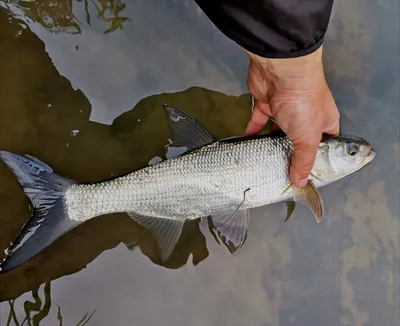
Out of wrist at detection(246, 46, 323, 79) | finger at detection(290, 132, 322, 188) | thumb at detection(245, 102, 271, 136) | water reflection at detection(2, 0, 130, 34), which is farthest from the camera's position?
water reflection at detection(2, 0, 130, 34)

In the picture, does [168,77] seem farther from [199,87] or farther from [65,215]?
[65,215]

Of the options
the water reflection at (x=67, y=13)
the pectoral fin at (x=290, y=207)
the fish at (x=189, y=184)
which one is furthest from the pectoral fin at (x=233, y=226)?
the water reflection at (x=67, y=13)

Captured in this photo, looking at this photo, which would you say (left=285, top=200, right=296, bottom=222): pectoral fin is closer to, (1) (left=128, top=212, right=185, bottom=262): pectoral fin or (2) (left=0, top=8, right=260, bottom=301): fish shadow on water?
(2) (left=0, top=8, right=260, bottom=301): fish shadow on water

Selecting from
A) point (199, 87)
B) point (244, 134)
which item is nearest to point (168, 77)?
point (199, 87)


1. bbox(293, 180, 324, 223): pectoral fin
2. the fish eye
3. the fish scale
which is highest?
the fish scale

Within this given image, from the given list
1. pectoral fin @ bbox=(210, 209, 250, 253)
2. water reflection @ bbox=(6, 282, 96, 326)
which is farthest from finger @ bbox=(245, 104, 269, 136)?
water reflection @ bbox=(6, 282, 96, 326)

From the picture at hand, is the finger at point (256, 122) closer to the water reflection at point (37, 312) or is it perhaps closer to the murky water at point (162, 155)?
the murky water at point (162, 155)
